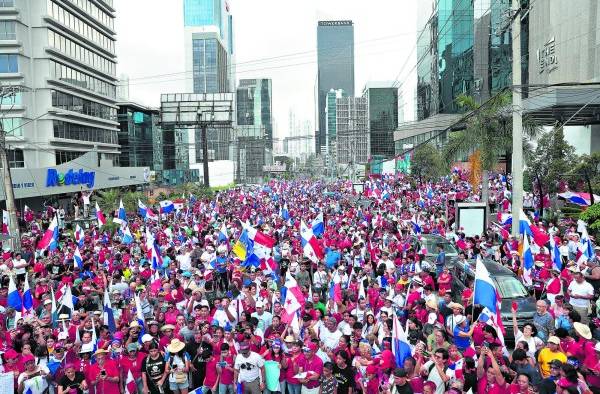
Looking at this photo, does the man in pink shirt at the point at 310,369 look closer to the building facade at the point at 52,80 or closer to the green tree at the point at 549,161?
the green tree at the point at 549,161

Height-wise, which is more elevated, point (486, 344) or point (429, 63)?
point (429, 63)

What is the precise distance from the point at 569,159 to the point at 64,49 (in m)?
42.5

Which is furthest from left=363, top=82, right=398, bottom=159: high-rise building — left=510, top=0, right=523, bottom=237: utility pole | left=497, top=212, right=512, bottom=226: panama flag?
left=510, top=0, right=523, bottom=237: utility pole

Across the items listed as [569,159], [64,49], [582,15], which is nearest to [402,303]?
[569,159]

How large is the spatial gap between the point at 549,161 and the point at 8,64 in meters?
40.5

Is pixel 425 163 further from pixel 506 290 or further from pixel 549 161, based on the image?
pixel 506 290

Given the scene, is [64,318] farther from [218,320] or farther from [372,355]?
[372,355]

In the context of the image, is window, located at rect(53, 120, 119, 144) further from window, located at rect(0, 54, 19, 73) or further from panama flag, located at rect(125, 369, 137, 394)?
panama flag, located at rect(125, 369, 137, 394)

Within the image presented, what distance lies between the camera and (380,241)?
19781mm

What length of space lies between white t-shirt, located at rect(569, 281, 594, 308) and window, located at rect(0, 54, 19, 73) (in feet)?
148

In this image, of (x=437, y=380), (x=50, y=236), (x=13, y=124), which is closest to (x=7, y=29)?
(x=13, y=124)

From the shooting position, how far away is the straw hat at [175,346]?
812 cm

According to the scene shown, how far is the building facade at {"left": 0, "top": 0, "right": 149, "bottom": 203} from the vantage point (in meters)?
43.6

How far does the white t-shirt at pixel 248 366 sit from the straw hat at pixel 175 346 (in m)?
0.90
